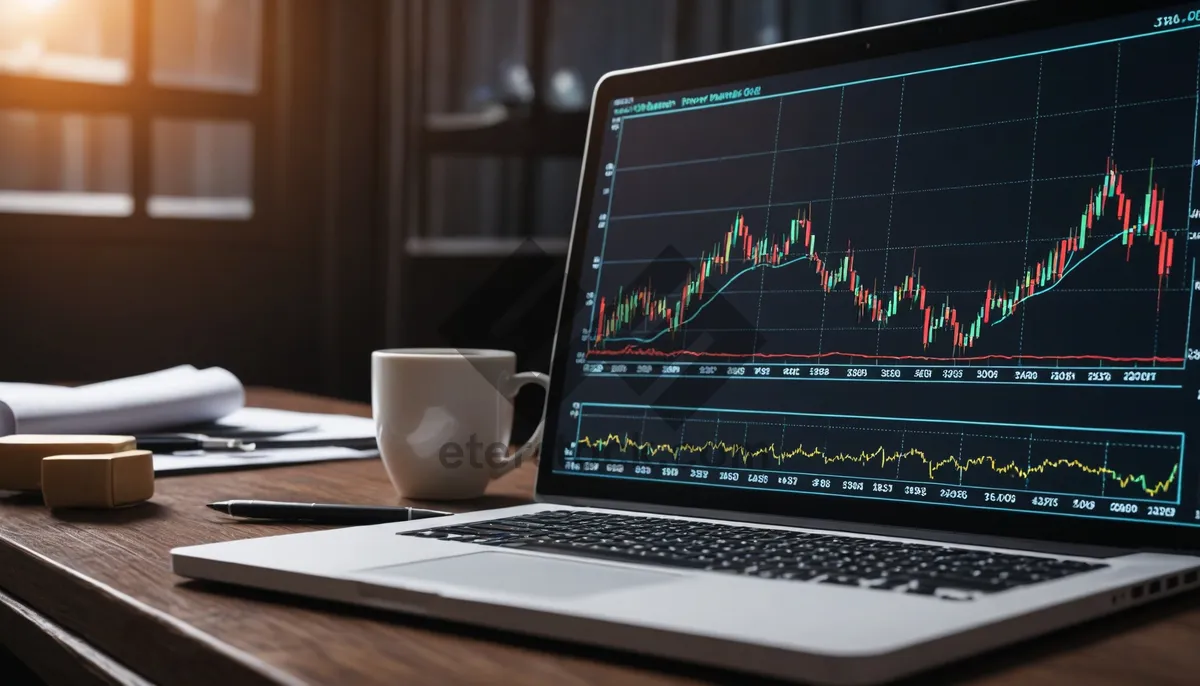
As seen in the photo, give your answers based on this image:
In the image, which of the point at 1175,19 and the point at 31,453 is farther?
the point at 31,453

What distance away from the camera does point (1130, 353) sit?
1.95ft

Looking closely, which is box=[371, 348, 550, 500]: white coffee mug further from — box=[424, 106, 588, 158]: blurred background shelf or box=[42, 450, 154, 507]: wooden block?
box=[424, 106, 588, 158]: blurred background shelf

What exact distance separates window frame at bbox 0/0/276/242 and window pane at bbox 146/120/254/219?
0.09ft

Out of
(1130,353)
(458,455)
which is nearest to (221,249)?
(458,455)

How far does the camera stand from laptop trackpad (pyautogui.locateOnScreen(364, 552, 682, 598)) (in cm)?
49

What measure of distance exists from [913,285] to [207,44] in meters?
2.76

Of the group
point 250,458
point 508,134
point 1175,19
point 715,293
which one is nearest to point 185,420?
point 250,458

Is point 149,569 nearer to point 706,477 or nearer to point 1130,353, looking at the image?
point 706,477

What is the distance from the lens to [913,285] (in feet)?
2.23

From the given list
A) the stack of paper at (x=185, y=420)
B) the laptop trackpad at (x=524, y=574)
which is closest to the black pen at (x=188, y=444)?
the stack of paper at (x=185, y=420)

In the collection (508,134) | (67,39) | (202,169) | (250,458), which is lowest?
(250,458)

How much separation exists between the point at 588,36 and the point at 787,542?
255 centimetres

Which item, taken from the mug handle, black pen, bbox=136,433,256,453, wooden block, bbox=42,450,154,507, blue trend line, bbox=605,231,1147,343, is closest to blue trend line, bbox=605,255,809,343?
blue trend line, bbox=605,231,1147,343

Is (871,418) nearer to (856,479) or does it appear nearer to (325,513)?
(856,479)
